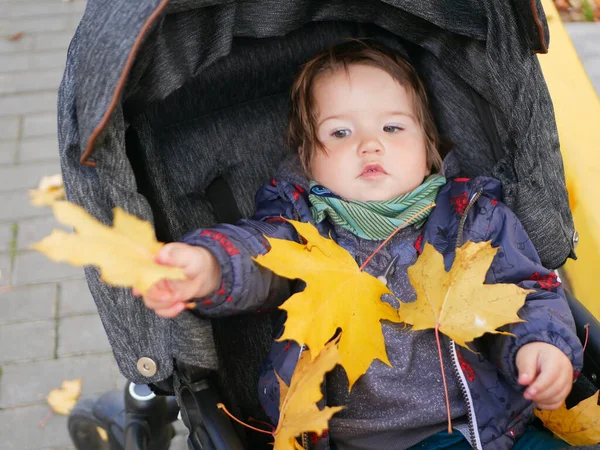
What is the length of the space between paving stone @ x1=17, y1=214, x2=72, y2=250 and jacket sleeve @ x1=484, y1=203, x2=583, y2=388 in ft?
5.42

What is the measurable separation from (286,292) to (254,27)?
0.56 meters

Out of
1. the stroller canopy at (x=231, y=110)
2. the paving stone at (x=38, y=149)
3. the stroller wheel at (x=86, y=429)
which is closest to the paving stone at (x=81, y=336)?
the stroller wheel at (x=86, y=429)

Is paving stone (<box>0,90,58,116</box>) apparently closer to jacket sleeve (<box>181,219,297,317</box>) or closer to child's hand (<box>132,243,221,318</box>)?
jacket sleeve (<box>181,219,297,317</box>)

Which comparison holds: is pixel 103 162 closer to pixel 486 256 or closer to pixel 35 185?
pixel 486 256

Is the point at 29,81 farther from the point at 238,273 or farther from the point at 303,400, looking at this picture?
the point at 303,400

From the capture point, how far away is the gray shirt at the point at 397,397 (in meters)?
1.40

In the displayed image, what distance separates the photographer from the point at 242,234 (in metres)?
1.36

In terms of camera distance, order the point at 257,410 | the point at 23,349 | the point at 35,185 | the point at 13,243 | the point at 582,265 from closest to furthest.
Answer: the point at 257,410, the point at 582,265, the point at 23,349, the point at 13,243, the point at 35,185

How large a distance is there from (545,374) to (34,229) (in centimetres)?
195

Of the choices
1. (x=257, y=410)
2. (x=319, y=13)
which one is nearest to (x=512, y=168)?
(x=319, y=13)

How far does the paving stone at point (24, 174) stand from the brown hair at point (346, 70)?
1.40 m

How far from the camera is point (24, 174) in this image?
2779 mm

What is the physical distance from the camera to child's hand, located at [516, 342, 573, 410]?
1.25 meters

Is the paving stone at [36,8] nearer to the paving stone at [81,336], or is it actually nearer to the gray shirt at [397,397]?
the paving stone at [81,336]
